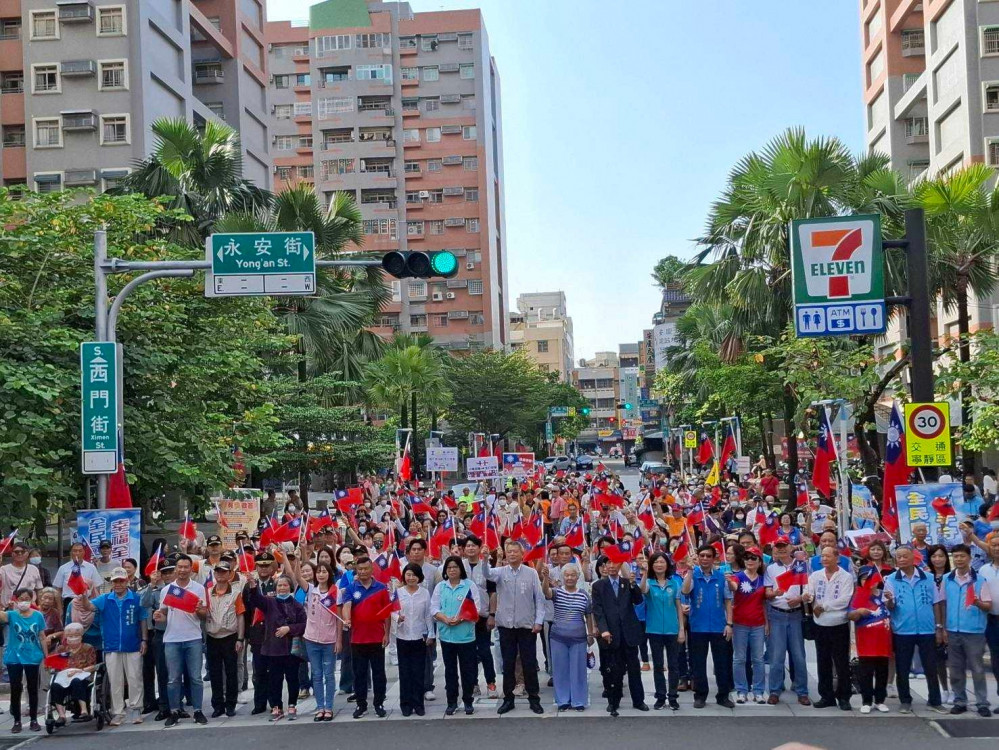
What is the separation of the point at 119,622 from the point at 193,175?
1847cm

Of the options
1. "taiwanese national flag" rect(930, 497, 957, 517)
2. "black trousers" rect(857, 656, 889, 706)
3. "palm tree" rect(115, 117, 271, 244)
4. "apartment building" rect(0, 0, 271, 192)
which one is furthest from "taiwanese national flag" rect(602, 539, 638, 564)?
"apartment building" rect(0, 0, 271, 192)

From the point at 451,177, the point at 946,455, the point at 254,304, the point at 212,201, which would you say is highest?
the point at 451,177

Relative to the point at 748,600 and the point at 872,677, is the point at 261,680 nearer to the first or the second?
the point at 748,600

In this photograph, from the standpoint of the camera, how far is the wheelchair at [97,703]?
10.5 metres

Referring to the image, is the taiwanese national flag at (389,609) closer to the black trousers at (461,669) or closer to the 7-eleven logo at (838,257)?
the black trousers at (461,669)

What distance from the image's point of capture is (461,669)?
1066cm

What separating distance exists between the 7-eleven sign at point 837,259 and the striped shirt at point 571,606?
487 centimetres

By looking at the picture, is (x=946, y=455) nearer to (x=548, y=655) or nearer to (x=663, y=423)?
(x=548, y=655)

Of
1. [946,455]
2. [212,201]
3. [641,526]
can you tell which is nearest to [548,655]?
[946,455]

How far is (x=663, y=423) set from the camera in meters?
100

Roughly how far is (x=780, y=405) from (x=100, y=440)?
85.5 ft

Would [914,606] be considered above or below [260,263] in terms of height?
below

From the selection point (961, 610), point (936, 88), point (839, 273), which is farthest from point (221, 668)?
point (936, 88)

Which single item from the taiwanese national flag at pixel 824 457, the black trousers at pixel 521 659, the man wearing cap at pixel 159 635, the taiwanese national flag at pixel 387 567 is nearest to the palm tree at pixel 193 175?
the taiwanese national flag at pixel 824 457
